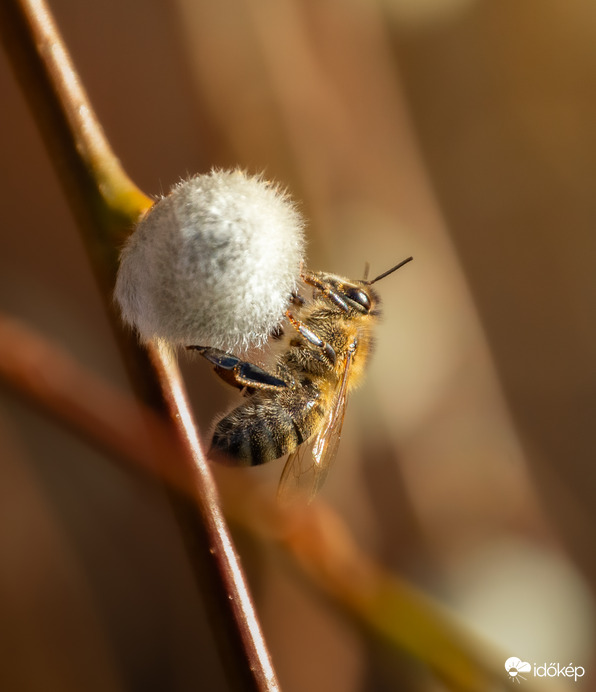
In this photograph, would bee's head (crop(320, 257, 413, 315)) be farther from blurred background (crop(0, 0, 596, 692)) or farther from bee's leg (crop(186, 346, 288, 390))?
blurred background (crop(0, 0, 596, 692))

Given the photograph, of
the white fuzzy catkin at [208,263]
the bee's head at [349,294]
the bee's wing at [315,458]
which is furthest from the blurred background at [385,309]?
the white fuzzy catkin at [208,263]

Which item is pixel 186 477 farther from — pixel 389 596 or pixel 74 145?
pixel 389 596

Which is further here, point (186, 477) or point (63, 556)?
point (63, 556)

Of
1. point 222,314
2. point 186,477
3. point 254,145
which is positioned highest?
point 254,145

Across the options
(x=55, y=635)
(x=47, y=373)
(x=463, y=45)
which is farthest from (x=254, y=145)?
(x=55, y=635)

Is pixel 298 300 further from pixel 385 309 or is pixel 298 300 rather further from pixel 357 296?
pixel 385 309

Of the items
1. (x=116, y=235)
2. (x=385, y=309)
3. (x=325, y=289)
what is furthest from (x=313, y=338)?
(x=385, y=309)
